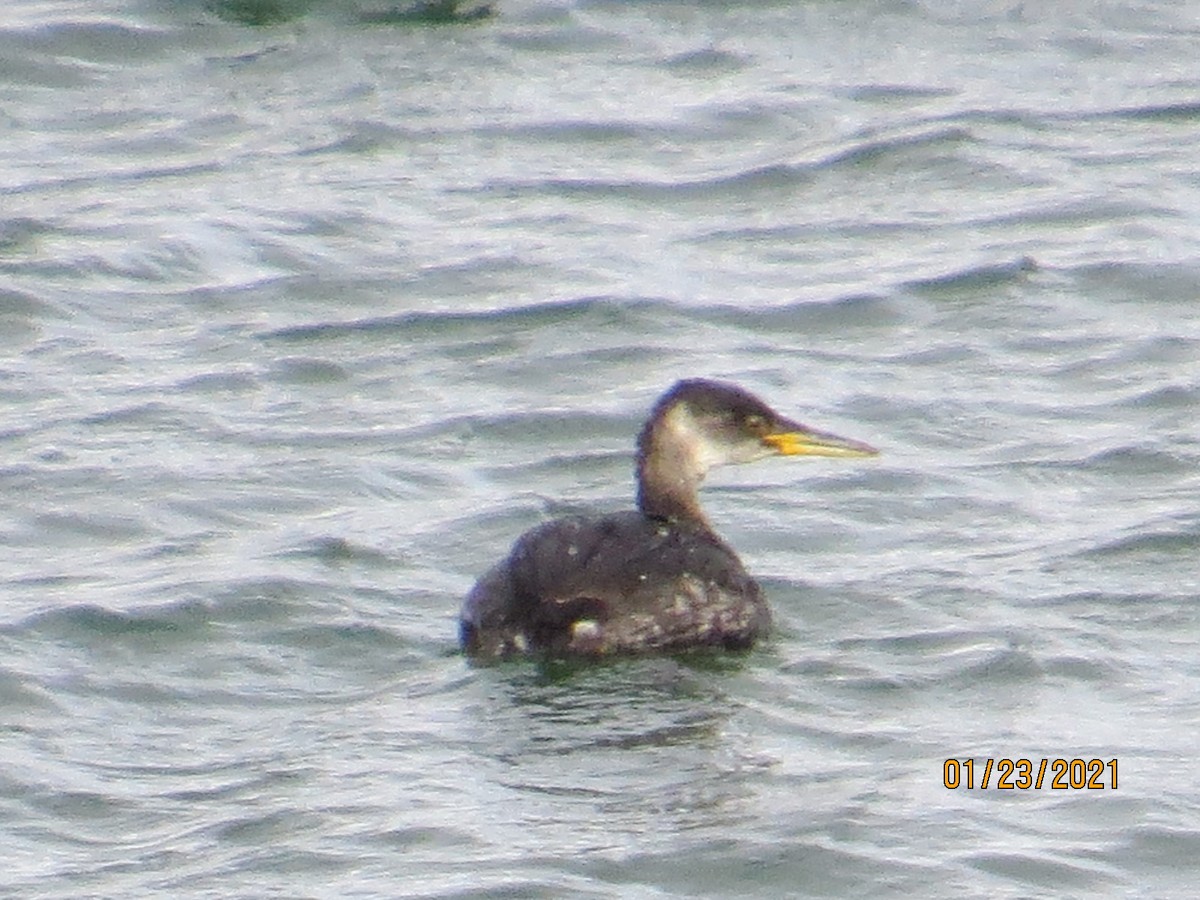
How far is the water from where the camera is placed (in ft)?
24.0

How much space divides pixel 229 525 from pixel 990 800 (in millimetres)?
3465

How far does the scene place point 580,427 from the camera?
1108cm

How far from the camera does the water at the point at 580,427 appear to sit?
7316mm

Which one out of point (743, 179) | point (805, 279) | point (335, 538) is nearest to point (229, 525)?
point (335, 538)

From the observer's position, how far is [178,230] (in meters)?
13.2

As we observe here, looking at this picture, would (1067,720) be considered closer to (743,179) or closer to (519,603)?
(519,603)
